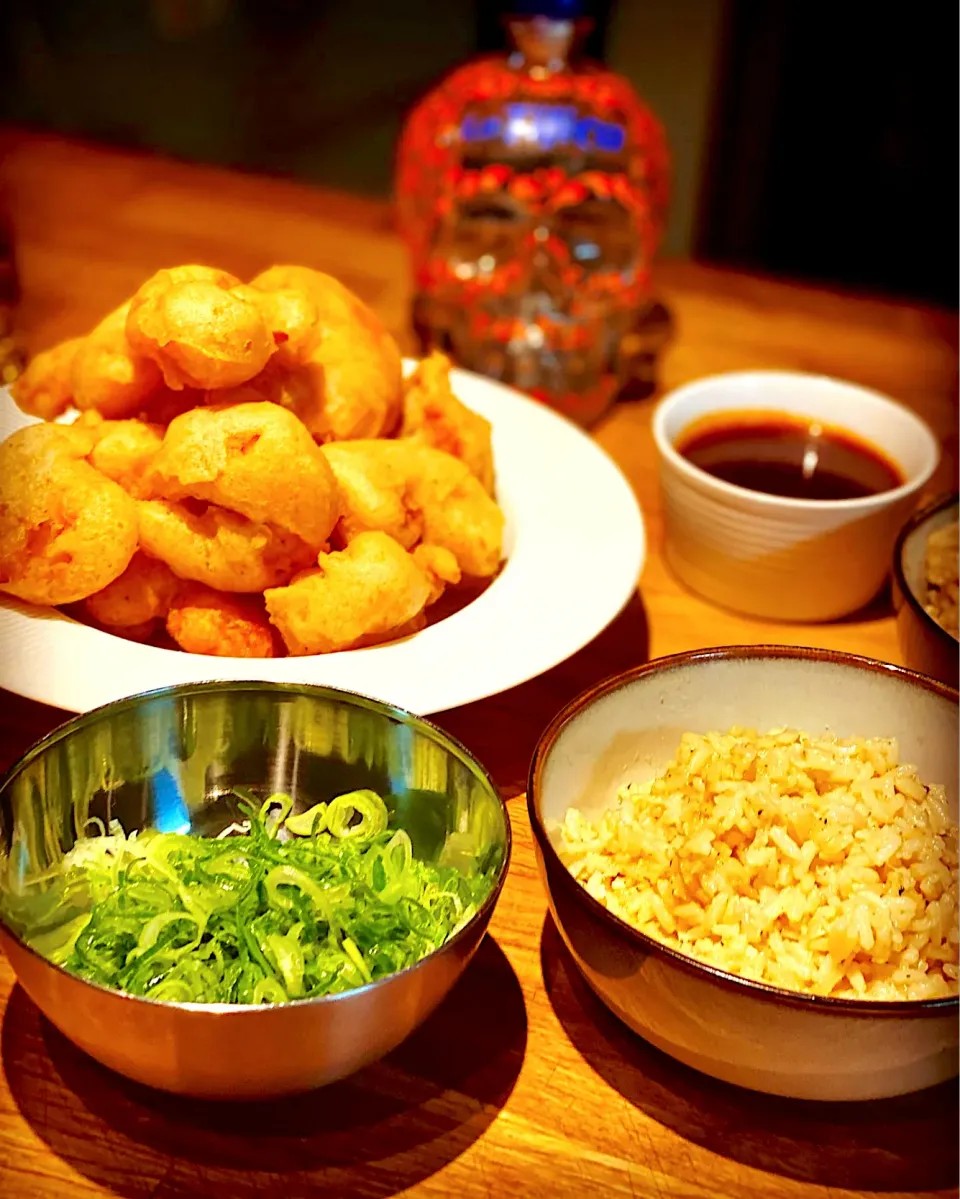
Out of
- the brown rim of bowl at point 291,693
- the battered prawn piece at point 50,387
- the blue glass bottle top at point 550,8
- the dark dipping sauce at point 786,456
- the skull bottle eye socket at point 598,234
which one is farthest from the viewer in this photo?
the skull bottle eye socket at point 598,234

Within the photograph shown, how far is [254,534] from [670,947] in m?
0.55

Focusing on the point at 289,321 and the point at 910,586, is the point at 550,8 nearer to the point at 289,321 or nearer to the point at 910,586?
the point at 289,321

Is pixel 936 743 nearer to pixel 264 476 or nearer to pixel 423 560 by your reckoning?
pixel 423 560

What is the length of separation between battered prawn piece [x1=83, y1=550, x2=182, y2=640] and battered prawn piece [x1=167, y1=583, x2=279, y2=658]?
2 centimetres

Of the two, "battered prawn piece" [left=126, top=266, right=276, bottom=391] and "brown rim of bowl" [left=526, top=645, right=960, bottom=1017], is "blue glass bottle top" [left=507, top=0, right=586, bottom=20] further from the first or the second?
"brown rim of bowl" [left=526, top=645, right=960, bottom=1017]

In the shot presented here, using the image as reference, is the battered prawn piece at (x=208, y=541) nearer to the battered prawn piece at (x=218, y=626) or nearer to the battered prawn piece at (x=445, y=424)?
the battered prawn piece at (x=218, y=626)

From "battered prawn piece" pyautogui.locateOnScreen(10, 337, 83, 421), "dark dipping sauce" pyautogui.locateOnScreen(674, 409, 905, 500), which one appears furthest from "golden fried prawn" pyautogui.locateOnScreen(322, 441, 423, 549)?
"dark dipping sauce" pyautogui.locateOnScreen(674, 409, 905, 500)

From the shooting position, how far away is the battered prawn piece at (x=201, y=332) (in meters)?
1.17

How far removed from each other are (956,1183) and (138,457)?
0.94 meters

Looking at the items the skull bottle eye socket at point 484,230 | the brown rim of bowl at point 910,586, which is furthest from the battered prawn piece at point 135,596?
the skull bottle eye socket at point 484,230

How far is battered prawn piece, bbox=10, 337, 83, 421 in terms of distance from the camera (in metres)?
1.38

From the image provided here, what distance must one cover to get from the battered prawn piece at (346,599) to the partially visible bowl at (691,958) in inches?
9.0

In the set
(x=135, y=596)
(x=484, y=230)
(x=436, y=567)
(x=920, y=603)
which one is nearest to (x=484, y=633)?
(x=436, y=567)

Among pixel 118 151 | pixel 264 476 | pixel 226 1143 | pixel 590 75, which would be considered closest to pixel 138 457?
pixel 264 476
